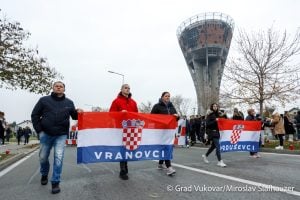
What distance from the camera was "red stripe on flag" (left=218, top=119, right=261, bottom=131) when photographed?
34.3ft

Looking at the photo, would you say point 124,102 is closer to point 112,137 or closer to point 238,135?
point 112,137

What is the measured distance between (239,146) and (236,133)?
44cm

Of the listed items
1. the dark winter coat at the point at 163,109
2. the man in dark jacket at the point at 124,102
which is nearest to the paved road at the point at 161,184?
the man in dark jacket at the point at 124,102

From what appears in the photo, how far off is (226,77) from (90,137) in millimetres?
20054

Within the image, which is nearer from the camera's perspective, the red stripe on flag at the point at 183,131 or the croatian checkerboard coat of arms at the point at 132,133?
the croatian checkerboard coat of arms at the point at 132,133

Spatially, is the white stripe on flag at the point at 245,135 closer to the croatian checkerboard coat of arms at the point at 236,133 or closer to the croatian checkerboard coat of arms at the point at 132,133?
the croatian checkerboard coat of arms at the point at 236,133

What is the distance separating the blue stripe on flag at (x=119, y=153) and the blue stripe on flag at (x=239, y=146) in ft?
11.2

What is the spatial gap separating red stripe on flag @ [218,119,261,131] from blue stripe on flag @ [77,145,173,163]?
3.37 m

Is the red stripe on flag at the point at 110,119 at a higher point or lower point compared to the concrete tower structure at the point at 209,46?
lower

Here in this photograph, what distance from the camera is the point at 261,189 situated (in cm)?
547

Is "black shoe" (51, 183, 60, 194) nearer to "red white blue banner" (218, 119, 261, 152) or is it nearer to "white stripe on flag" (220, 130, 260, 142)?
"red white blue banner" (218, 119, 261, 152)

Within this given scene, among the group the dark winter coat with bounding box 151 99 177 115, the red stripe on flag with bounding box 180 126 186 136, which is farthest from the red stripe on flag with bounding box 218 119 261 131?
the red stripe on flag with bounding box 180 126 186 136

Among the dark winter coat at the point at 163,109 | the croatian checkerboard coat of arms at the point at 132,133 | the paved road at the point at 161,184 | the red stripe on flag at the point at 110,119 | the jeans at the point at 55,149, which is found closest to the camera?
the paved road at the point at 161,184

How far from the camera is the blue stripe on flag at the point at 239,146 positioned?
34.1ft
